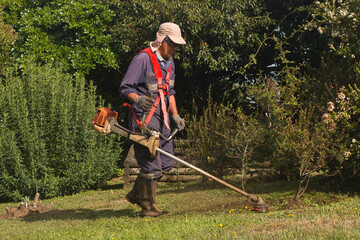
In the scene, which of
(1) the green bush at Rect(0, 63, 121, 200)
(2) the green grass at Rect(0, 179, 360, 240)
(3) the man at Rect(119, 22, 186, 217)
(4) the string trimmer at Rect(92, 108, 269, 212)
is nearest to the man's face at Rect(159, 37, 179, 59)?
(3) the man at Rect(119, 22, 186, 217)

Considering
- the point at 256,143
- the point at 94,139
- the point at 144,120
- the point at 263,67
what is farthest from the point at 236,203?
the point at 263,67

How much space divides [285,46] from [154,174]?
28.5 ft

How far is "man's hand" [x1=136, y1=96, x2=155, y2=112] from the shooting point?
5.68m

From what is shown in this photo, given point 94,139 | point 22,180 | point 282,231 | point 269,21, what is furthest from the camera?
point 269,21

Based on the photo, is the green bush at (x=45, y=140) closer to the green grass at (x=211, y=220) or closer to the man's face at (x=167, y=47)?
the green grass at (x=211, y=220)

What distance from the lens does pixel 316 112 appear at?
7719 mm

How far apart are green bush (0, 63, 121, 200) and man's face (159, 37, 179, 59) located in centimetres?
510

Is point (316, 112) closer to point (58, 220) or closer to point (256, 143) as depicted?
point (256, 143)

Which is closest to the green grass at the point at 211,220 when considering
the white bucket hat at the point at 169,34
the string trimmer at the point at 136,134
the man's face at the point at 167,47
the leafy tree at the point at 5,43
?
the string trimmer at the point at 136,134

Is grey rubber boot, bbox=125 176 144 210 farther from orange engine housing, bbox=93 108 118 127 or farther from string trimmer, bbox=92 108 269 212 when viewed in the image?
orange engine housing, bbox=93 108 118 127

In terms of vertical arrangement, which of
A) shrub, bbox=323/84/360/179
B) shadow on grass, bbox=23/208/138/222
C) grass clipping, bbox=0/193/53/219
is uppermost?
shrub, bbox=323/84/360/179

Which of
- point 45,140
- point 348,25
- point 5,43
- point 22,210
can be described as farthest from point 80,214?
point 5,43

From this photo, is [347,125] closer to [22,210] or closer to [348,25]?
[348,25]

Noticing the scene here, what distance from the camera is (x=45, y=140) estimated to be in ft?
35.1
